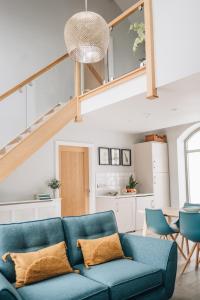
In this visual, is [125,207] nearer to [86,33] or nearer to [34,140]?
[34,140]

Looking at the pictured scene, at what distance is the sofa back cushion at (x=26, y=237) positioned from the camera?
251cm

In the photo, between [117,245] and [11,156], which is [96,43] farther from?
[11,156]

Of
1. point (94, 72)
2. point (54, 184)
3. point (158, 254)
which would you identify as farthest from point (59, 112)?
point (158, 254)

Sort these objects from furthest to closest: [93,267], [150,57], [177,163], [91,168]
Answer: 1. [177,163]
2. [91,168]
3. [150,57]
4. [93,267]

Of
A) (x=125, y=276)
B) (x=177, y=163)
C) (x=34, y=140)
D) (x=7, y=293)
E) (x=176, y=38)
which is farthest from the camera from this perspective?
(x=177, y=163)

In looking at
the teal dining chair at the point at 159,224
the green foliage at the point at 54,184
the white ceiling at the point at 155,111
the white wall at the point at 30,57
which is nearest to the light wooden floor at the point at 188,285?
the teal dining chair at the point at 159,224

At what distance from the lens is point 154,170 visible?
24.3 ft

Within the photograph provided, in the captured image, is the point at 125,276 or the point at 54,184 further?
the point at 54,184

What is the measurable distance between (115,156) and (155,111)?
7.83 ft

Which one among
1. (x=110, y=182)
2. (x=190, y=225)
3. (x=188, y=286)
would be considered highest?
(x=110, y=182)

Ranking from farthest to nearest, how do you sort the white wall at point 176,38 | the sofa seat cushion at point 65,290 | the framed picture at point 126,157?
1. the framed picture at point 126,157
2. the white wall at point 176,38
3. the sofa seat cushion at point 65,290

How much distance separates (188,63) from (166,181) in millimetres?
4748

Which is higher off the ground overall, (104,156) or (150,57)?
(150,57)

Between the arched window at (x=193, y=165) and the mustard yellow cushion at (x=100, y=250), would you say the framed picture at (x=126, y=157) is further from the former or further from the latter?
the mustard yellow cushion at (x=100, y=250)
